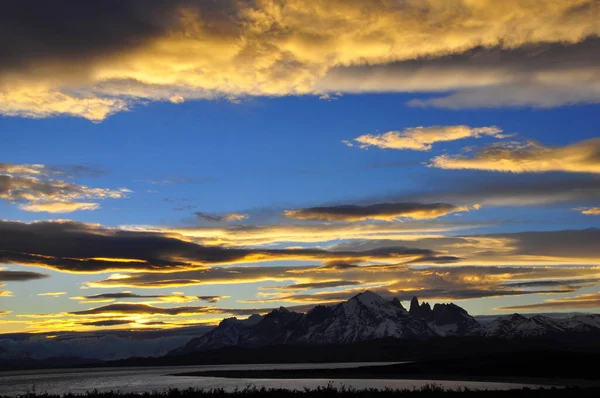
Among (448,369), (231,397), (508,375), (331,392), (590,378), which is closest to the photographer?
(231,397)

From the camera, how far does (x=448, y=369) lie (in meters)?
196

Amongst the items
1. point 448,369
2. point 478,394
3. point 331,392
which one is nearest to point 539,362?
point 448,369

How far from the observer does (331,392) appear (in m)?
69.9

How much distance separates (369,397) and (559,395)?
21288 mm

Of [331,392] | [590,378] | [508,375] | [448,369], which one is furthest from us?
[448,369]

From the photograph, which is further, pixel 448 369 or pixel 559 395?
pixel 448 369

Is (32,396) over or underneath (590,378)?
over

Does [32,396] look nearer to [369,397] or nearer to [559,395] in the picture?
[369,397]

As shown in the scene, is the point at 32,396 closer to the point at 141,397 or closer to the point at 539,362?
the point at 141,397

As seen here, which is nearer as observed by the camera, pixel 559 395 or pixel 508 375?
pixel 559 395

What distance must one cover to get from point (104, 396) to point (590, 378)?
112519mm

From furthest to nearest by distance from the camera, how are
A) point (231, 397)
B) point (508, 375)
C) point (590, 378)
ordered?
point (508, 375) → point (590, 378) → point (231, 397)

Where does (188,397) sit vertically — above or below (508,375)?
above

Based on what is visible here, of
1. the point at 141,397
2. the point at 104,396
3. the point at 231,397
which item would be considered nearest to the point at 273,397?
the point at 231,397
